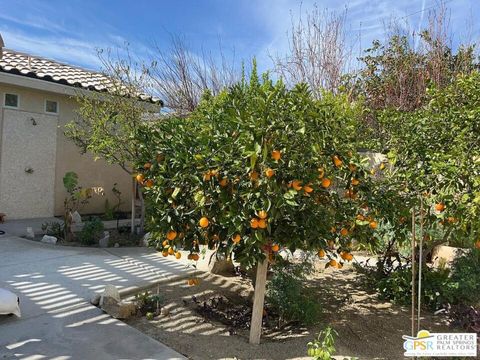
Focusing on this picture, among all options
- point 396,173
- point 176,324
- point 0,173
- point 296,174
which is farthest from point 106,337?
point 0,173

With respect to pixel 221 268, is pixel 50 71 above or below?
above

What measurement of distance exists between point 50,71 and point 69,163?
231 centimetres

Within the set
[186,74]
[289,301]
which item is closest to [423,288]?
[289,301]

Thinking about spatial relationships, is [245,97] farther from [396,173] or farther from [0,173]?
[0,173]

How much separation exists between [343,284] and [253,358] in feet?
8.93

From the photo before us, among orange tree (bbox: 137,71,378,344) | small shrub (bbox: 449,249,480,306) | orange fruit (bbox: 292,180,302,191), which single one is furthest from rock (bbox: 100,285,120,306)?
small shrub (bbox: 449,249,480,306)

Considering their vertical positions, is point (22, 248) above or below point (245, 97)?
below

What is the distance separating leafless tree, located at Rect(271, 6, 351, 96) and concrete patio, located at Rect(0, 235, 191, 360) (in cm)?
Result: 712

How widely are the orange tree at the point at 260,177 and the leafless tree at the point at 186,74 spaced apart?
32.4 feet

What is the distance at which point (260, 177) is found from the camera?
9.23 ft

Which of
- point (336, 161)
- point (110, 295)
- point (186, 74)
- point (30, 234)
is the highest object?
point (186, 74)

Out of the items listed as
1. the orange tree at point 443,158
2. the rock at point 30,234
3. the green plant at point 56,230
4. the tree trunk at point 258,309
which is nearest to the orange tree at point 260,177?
the tree trunk at point 258,309

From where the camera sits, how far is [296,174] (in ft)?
9.46

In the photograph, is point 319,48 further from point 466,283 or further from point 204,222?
point 204,222
